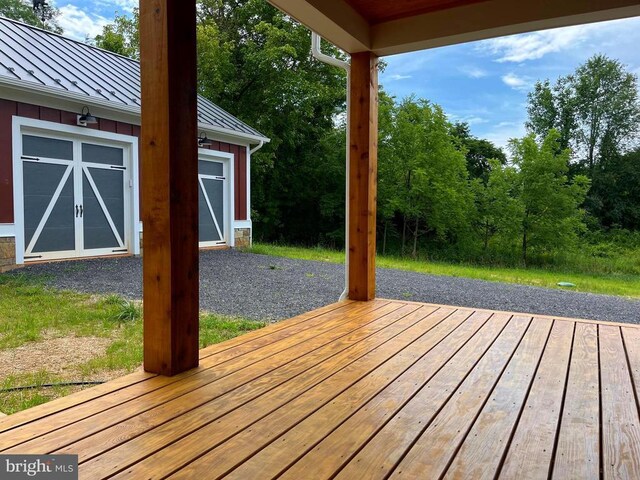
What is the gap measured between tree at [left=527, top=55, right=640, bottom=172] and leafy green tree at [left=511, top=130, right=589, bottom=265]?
399 centimetres

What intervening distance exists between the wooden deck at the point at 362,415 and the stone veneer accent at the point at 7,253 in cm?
428

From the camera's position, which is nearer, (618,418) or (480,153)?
(618,418)

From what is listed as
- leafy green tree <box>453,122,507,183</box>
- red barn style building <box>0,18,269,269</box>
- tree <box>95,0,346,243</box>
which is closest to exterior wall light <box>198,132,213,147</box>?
red barn style building <box>0,18,269,269</box>

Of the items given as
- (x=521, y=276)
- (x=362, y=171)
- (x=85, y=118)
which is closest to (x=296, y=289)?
(x=362, y=171)

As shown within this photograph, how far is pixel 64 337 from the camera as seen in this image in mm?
3008

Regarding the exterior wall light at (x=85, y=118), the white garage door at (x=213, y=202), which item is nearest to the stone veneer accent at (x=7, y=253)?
the exterior wall light at (x=85, y=118)

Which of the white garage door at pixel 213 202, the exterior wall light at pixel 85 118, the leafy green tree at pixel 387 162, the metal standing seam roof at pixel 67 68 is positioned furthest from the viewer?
the leafy green tree at pixel 387 162

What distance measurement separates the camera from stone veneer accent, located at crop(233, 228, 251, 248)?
8609mm

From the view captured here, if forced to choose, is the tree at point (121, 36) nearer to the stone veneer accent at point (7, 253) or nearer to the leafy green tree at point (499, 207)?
→ the stone veneer accent at point (7, 253)

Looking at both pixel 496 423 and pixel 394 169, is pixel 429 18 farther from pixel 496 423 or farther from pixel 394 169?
pixel 394 169

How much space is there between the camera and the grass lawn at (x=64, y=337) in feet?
7.68

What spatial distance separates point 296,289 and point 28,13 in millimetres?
15051

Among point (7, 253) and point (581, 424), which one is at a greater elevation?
point (7, 253)

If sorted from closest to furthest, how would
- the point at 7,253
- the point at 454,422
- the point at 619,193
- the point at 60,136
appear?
the point at 454,422, the point at 7,253, the point at 60,136, the point at 619,193
